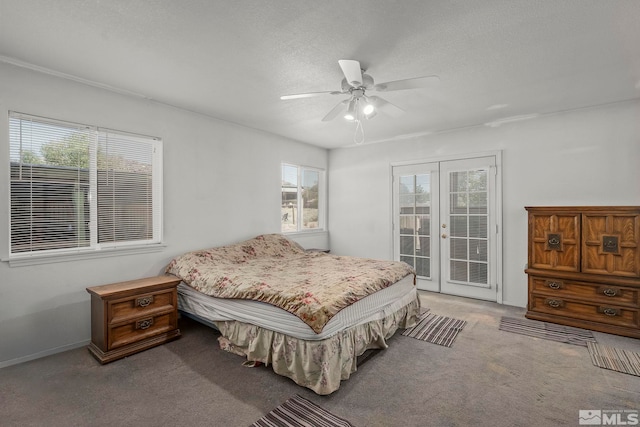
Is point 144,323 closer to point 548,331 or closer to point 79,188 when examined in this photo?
point 79,188

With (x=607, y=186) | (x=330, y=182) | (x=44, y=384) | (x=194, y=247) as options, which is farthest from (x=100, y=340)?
(x=607, y=186)

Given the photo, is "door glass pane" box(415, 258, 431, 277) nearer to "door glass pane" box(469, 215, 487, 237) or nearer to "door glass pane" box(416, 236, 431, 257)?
"door glass pane" box(416, 236, 431, 257)

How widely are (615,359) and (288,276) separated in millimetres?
2986

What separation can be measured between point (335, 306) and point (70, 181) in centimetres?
277

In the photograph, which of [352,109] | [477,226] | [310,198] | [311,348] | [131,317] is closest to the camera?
[311,348]

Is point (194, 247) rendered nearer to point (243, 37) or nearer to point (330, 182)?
point (243, 37)

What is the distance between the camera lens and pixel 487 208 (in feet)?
14.2

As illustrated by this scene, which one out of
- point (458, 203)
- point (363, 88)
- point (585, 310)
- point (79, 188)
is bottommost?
point (585, 310)

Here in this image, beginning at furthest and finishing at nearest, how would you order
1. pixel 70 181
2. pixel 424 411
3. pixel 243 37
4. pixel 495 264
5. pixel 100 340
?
pixel 495 264 < pixel 70 181 < pixel 100 340 < pixel 243 37 < pixel 424 411

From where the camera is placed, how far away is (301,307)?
2176 millimetres

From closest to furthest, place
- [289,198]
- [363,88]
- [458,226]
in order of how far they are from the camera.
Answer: [363,88] < [458,226] < [289,198]

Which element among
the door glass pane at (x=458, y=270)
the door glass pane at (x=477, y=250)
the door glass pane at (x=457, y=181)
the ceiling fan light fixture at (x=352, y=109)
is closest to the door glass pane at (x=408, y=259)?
the door glass pane at (x=458, y=270)

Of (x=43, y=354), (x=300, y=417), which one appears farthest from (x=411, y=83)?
(x=43, y=354)

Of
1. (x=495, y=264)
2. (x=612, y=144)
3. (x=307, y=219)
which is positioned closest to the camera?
(x=612, y=144)
